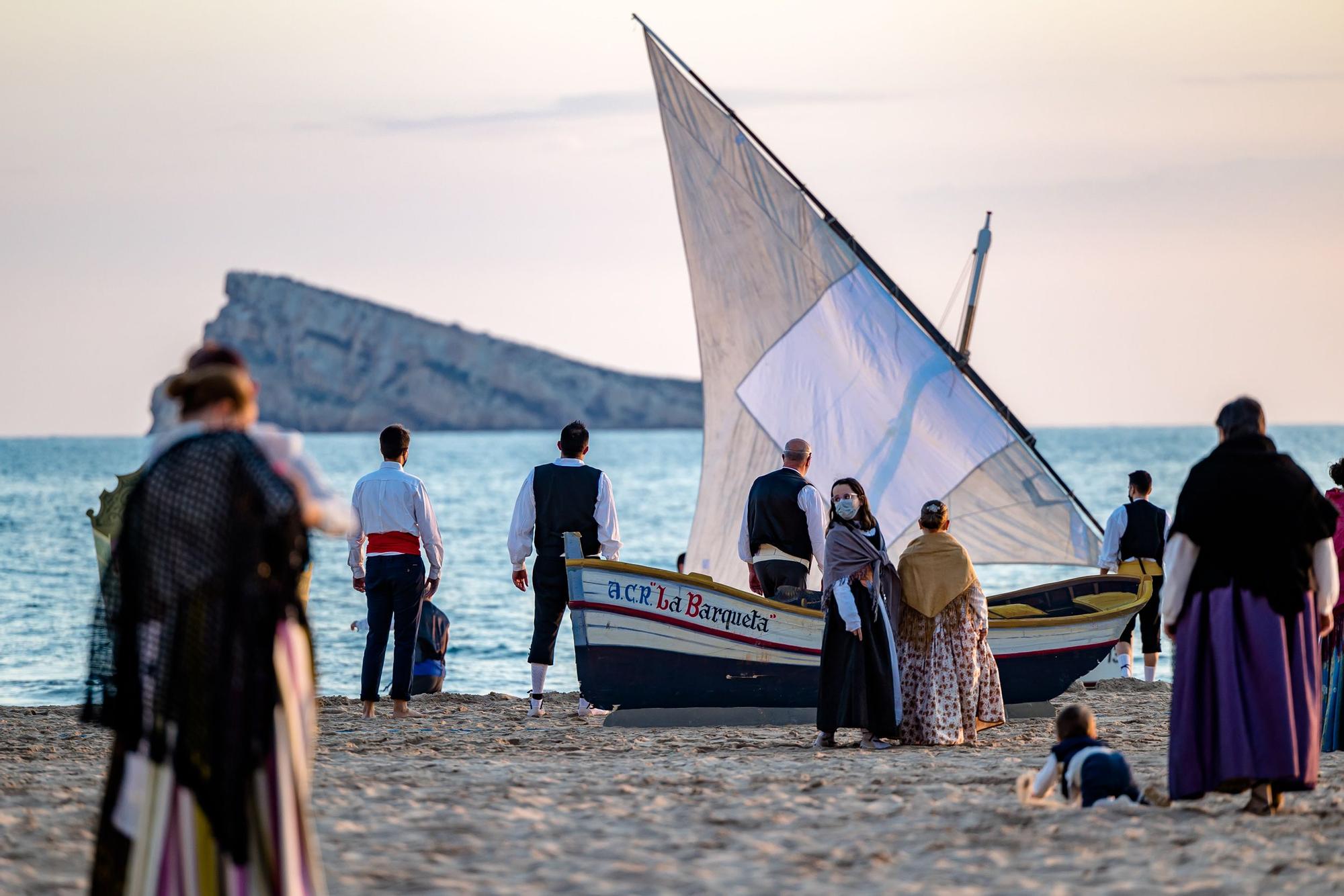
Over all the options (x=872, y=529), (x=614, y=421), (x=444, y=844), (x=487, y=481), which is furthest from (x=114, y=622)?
(x=614, y=421)

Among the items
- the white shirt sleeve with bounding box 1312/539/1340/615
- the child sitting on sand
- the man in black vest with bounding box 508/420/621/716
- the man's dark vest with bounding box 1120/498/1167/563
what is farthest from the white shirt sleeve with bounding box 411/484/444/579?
the man's dark vest with bounding box 1120/498/1167/563

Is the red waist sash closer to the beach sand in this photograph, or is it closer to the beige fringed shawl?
the beach sand

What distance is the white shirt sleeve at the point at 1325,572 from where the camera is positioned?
5977 mm

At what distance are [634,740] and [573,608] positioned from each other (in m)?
0.88

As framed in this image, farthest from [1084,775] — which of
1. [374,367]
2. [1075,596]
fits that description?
[374,367]

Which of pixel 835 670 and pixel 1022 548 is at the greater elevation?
pixel 1022 548

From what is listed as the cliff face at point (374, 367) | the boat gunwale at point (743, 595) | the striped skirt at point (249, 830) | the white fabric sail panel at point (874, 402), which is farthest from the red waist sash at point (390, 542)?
the cliff face at point (374, 367)

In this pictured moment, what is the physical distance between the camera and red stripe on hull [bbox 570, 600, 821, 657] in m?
9.28

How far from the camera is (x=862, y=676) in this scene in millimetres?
8438

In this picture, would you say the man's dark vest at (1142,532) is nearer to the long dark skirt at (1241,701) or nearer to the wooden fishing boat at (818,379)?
the wooden fishing boat at (818,379)

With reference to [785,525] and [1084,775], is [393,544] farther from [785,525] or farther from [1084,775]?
[1084,775]

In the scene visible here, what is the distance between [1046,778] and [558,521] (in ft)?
13.2

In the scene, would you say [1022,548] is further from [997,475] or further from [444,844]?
[444,844]

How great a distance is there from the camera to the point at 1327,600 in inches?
236
